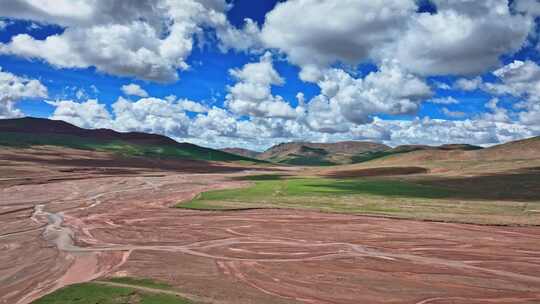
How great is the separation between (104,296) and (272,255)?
45.2ft

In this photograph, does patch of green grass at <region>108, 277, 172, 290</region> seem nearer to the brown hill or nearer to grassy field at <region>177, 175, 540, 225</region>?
grassy field at <region>177, 175, 540, 225</region>

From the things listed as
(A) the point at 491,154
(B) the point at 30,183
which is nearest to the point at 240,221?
(B) the point at 30,183

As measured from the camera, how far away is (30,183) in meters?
88.7

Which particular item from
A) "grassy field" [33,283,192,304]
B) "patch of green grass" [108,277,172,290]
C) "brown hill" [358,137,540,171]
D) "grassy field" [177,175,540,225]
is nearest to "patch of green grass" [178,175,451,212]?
"grassy field" [177,175,540,225]

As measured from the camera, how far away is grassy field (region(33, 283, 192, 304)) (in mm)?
18656

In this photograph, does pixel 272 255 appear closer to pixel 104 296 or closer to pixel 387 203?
pixel 104 296

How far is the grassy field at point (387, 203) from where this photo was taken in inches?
1978

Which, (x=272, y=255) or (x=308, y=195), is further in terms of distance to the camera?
(x=308, y=195)

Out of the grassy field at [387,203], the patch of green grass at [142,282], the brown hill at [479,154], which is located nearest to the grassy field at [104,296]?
the patch of green grass at [142,282]

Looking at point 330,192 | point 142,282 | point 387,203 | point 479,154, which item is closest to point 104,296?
point 142,282

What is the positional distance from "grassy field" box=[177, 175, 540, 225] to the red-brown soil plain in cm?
465

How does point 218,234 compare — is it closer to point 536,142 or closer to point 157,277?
point 157,277

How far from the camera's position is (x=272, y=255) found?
100 feet

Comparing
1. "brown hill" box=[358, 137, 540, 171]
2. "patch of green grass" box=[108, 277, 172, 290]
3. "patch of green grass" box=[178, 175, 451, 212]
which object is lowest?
"patch of green grass" box=[108, 277, 172, 290]
